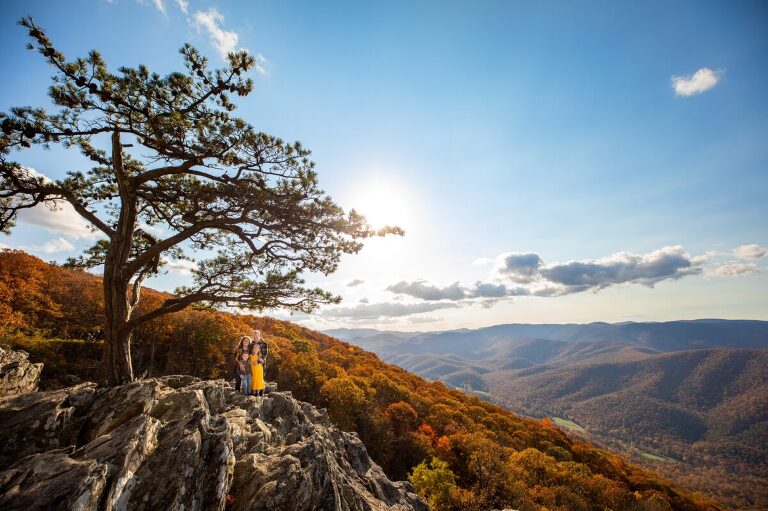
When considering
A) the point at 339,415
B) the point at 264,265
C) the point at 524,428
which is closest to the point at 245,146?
the point at 264,265

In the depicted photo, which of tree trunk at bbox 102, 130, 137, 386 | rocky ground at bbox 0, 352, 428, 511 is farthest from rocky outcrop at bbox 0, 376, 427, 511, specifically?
tree trunk at bbox 102, 130, 137, 386

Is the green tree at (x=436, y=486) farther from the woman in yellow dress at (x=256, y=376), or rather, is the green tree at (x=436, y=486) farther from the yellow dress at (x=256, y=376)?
the yellow dress at (x=256, y=376)

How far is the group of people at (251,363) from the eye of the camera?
13617mm

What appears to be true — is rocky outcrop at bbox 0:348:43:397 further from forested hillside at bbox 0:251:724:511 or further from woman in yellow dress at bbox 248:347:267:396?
woman in yellow dress at bbox 248:347:267:396

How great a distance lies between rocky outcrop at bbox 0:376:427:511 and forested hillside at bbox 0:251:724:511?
10.4m

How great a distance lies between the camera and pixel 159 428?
24.6 ft

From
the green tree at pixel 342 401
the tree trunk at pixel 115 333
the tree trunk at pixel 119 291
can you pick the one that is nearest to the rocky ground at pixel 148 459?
the tree trunk at pixel 115 333

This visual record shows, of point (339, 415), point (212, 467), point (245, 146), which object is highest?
point (245, 146)

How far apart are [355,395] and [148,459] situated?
24.3 metres

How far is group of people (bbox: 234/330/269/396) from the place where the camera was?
536 inches

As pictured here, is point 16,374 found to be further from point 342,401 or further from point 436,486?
point 436,486

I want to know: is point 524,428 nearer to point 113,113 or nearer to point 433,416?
point 433,416

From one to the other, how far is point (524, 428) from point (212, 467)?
52.1 meters

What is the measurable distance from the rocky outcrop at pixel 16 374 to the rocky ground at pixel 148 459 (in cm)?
261
